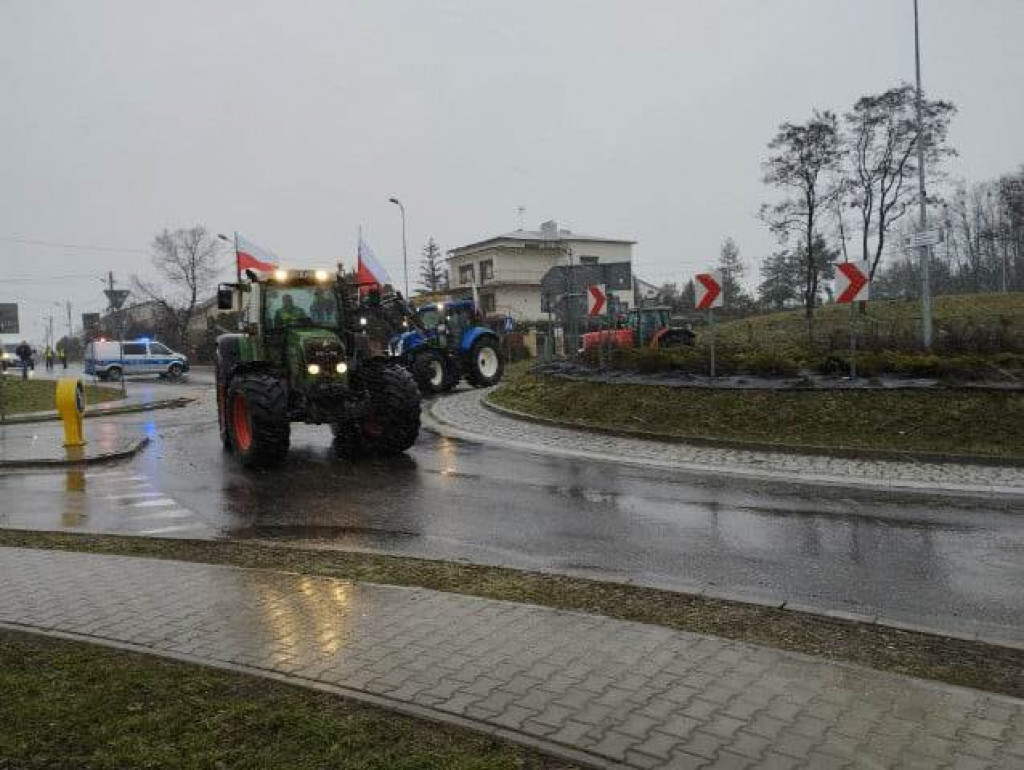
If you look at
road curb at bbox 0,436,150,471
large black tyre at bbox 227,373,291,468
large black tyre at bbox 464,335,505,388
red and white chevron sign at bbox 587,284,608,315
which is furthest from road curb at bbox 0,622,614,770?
large black tyre at bbox 464,335,505,388

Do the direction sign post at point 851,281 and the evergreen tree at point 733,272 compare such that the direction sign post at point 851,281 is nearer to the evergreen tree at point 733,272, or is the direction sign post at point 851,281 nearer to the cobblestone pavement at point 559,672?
the cobblestone pavement at point 559,672

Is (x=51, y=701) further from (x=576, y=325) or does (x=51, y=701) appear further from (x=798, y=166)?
(x=798, y=166)

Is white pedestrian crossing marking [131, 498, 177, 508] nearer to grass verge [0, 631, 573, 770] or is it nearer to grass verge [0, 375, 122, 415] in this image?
grass verge [0, 631, 573, 770]

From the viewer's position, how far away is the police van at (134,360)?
43.2 metres

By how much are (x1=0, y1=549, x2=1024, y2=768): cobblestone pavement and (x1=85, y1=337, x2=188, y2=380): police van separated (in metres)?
40.0

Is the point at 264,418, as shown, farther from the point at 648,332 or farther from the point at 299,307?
the point at 648,332

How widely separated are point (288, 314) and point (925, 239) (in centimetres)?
1610

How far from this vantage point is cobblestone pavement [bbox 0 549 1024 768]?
139 inches

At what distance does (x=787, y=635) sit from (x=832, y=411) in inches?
352

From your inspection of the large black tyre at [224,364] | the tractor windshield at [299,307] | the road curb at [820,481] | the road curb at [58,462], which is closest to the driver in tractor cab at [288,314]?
the tractor windshield at [299,307]

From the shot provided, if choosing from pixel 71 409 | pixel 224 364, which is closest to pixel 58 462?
pixel 71 409

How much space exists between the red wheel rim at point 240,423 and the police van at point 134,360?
33.6m

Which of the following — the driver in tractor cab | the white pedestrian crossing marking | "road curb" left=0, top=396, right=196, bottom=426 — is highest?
the driver in tractor cab

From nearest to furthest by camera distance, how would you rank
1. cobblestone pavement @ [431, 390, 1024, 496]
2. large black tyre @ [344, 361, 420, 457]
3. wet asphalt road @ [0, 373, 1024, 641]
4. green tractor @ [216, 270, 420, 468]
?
wet asphalt road @ [0, 373, 1024, 641], cobblestone pavement @ [431, 390, 1024, 496], green tractor @ [216, 270, 420, 468], large black tyre @ [344, 361, 420, 457]
